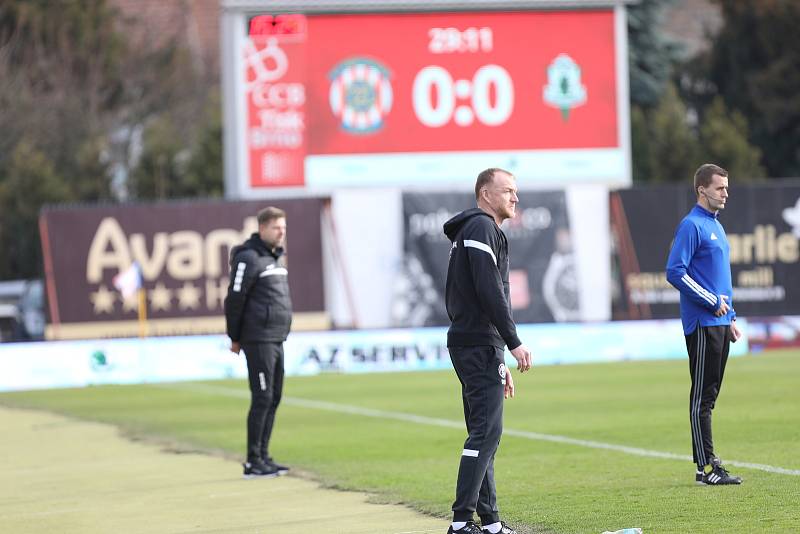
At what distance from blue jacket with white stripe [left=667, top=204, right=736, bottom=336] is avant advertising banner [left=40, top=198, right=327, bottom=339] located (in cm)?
2115

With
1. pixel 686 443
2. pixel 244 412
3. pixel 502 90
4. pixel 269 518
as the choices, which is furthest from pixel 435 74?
pixel 269 518

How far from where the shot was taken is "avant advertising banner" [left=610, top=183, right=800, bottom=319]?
32562 mm

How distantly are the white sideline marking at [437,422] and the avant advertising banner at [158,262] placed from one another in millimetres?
5790

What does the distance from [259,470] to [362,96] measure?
1779 cm

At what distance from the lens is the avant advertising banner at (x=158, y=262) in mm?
32062

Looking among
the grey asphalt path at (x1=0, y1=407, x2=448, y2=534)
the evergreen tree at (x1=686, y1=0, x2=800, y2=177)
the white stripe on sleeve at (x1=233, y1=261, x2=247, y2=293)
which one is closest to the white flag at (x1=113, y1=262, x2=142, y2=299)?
the grey asphalt path at (x1=0, y1=407, x2=448, y2=534)

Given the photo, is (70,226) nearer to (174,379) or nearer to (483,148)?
(174,379)

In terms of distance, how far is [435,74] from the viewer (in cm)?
3034

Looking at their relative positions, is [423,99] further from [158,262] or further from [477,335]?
[477,335]

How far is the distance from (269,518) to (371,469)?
2.68 meters

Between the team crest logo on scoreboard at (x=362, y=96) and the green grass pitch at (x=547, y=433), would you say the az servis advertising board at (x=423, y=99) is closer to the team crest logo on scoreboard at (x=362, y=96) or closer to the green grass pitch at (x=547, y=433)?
the team crest logo on scoreboard at (x=362, y=96)

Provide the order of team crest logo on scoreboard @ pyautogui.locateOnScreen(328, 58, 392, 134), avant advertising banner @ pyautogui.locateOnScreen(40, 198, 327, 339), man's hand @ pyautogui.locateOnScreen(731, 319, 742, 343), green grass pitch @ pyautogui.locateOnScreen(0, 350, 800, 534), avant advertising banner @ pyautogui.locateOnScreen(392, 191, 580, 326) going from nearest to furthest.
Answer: green grass pitch @ pyautogui.locateOnScreen(0, 350, 800, 534)
man's hand @ pyautogui.locateOnScreen(731, 319, 742, 343)
team crest logo on scoreboard @ pyautogui.locateOnScreen(328, 58, 392, 134)
avant advertising banner @ pyautogui.locateOnScreen(392, 191, 580, 326)
avant advertising banner @ pyautogui.locateOnScreen(40, 198, 327, 339)

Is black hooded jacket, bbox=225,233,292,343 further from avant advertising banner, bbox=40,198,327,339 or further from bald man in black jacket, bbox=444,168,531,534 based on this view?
avant advertising banner, bbox=40,198,327,339

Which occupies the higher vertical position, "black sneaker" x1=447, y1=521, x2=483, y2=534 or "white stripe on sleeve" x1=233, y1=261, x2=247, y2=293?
"white stripe on sleeve" x1=233, y1=261, x2=247, y2=293
